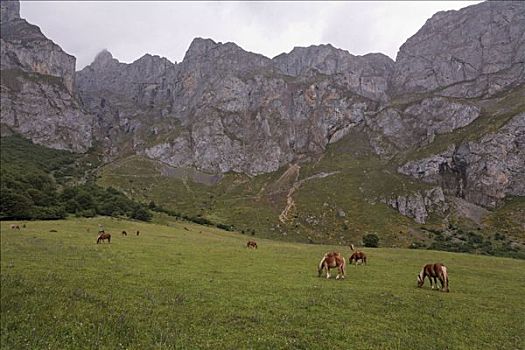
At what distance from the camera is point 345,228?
19738cm

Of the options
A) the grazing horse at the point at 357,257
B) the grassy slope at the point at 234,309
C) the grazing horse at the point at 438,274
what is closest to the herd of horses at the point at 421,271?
the grazing horse at the point at 438,274

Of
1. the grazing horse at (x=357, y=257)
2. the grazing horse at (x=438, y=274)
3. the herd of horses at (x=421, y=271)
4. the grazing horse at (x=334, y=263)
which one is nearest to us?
the grazing horse at (x=438, y=274)

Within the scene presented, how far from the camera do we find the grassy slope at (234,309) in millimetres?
15953

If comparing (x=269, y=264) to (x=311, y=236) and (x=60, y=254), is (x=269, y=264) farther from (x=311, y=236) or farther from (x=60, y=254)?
(x=311, y=236)

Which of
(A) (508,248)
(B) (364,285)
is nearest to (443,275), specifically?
(B) (364,285)

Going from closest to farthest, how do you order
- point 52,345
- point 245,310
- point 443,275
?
point 52,345, point 245,310, point 443,275

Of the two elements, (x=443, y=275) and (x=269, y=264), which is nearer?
(x=443, y=275)

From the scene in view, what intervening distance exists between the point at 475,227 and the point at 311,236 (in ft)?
276

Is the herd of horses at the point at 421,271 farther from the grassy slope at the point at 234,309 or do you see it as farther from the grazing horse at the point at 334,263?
the grassy slope at the point at 234,309

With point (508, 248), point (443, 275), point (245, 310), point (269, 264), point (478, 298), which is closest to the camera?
point (245, 310)

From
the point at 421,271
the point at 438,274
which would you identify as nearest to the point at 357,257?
the point at 421,271

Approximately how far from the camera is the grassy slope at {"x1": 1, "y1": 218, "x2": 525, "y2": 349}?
1595cm

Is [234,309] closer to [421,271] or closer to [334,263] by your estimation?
[334,263]

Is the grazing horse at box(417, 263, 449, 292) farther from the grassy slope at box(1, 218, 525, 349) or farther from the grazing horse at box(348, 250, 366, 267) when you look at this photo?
the grazing horse at box(348, 250, 366, 267)
